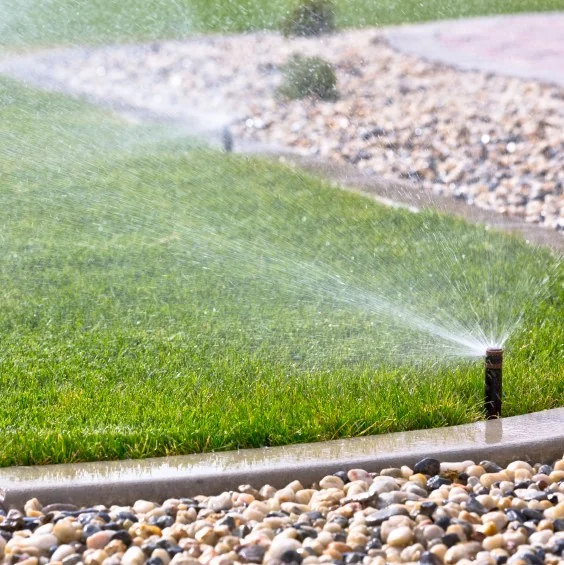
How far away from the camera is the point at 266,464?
309 centimetres

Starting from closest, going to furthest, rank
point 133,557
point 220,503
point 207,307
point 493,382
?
point 133,557 → point 220,503 → point 493,382 → point 207,307

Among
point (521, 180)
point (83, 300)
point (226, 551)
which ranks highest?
point (521, 180)

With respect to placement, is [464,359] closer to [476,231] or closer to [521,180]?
[476,231]

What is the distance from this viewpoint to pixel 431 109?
9.51 metres

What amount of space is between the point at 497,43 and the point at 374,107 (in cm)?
341

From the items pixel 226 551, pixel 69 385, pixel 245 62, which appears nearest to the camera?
pixel 226 551

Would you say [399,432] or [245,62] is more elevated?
[245,62]

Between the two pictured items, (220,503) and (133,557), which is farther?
(220,503)

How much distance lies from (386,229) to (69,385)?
2630 mm

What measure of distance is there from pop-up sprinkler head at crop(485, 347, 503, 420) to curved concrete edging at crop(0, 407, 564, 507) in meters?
0.12

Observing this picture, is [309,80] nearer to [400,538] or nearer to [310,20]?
[310,20]

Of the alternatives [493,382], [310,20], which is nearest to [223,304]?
[493,382]

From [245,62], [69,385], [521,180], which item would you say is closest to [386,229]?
[521,180]

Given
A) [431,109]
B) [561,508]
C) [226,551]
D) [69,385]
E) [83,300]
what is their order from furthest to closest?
[431,109] → [83,300] → [69,385] → [561,508] → [226,551]
